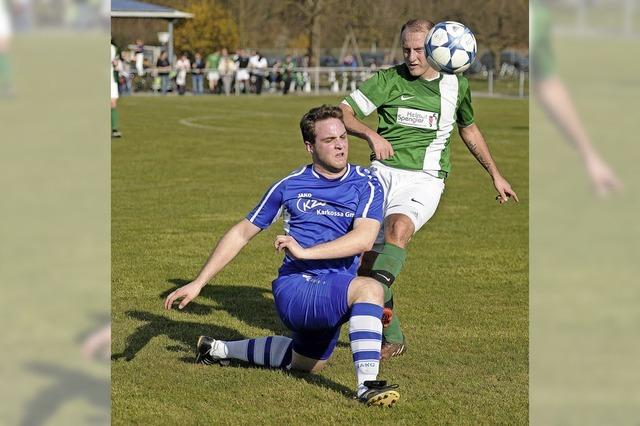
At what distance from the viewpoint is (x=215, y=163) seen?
67.8 ft

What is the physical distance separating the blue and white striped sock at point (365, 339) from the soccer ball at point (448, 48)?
8.11 feet

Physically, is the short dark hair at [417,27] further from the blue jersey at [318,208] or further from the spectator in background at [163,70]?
the spectator in background at [163,70]

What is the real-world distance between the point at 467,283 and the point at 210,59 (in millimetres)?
39624

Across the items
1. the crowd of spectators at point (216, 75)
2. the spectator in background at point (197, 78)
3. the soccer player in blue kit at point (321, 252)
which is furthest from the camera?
the spectator in background at point (197, 78)

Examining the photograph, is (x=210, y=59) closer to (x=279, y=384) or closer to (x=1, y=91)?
(x=279, y=384)

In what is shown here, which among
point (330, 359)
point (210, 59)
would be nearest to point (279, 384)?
point (330, 359)

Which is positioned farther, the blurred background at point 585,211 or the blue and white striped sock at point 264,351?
the blue and white striped sock at point 264,351

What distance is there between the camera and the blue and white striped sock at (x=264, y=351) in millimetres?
6328

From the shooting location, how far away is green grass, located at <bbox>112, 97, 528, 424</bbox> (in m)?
5.58

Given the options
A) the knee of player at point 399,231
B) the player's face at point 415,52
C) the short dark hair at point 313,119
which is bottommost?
the knee of player at point 399,231

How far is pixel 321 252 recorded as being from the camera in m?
5.63

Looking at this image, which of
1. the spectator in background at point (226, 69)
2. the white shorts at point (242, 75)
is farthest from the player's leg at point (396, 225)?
the white shorts at point (242, 75)

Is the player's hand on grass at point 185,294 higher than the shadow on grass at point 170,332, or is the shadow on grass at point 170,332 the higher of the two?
the player's hand on grass at point 185,294

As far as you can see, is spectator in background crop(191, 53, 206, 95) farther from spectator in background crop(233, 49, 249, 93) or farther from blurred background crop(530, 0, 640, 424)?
blurred background crop(530, 0, 640, 424)
